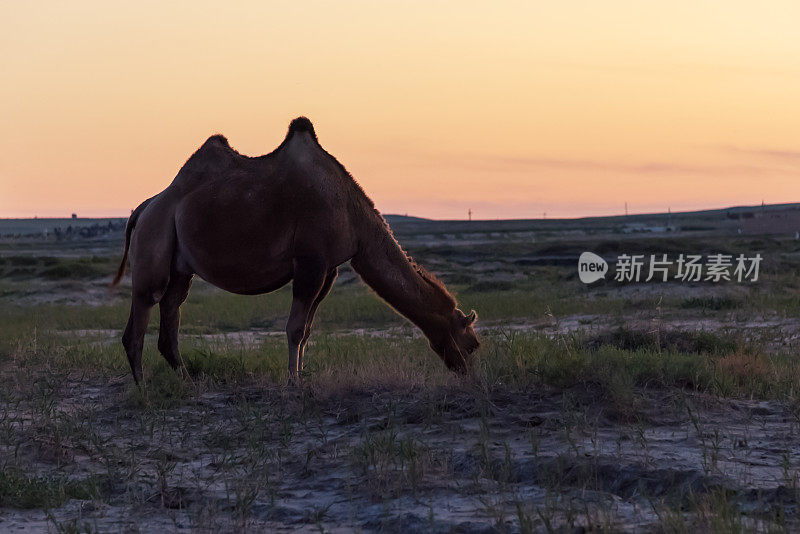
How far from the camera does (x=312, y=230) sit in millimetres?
8195

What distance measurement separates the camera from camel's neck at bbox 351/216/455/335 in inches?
328

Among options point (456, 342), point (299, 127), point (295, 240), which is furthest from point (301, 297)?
point (299, 127)

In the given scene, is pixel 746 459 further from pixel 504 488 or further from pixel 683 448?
pixel 504 488

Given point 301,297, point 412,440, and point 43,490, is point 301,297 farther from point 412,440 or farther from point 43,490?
point 43,490

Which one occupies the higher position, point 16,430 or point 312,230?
point 312,230

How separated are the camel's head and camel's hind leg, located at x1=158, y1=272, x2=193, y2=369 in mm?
2810

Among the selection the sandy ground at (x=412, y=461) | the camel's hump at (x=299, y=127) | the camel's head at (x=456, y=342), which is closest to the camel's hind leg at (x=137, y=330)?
the sandy ground at (x=412, y=461)

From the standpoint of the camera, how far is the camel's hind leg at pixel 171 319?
916 cm

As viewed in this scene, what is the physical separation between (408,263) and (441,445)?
2835 mm

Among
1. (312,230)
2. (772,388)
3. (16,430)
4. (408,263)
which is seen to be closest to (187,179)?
(312,230)

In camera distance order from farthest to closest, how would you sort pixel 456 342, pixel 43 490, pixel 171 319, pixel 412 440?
pixel 171 319, pixel 456 342, pixel 412 440, pixel 43 490

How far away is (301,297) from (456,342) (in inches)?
60.9

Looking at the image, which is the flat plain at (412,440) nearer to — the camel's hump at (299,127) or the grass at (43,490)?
the grass at (43,490)

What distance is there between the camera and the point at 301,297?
8234mm
